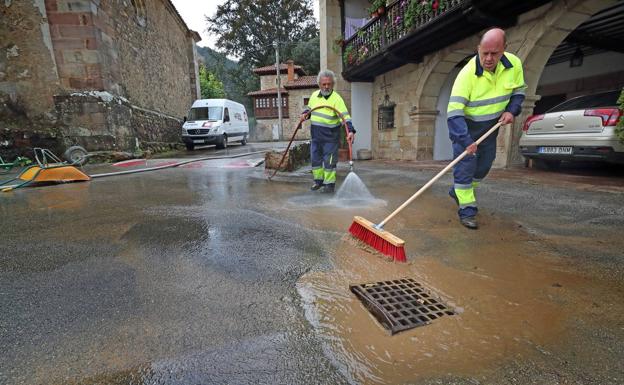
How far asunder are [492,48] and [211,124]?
13878mm

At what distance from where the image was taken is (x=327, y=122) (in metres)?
4.62

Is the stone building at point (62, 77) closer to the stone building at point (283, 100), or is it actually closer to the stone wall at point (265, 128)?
the stone building at point (283, 100)

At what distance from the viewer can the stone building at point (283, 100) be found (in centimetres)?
3105

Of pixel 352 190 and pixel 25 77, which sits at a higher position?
pixel 25 77

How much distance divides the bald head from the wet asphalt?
4.95 feet

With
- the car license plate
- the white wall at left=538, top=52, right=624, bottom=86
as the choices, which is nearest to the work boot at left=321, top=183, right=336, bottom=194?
the car license plate

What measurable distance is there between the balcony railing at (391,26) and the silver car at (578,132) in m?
2.76

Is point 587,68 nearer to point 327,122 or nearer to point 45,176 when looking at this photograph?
point 327,122

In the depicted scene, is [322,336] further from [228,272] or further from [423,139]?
[423,139]

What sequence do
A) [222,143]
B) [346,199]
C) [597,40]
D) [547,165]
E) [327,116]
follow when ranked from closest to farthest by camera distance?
[346,199] < [327,116] < [547,165] < [597,40] < [222,143]

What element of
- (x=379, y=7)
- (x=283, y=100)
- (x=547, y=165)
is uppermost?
(x=283, y=100)

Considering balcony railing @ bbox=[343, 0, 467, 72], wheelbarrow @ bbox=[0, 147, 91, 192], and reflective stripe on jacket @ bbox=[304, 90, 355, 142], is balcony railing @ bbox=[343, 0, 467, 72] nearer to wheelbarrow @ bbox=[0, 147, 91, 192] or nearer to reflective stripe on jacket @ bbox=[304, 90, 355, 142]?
reflective stripe on jacket @ bbox=[304, 90, 355, 142]

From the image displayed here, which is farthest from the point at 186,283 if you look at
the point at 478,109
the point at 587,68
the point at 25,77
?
the point at 587,68

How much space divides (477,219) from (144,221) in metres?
3.42
